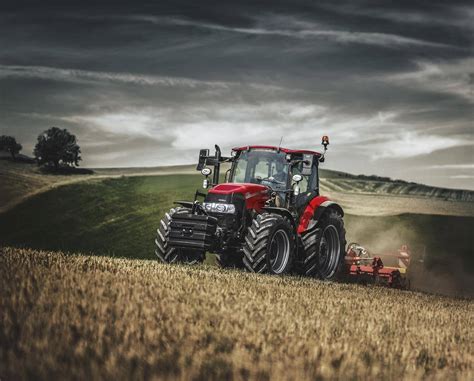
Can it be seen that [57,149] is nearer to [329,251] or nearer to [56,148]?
[56,148]

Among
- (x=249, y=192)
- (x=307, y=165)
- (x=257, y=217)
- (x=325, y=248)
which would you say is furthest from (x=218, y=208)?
(x=325, y=248)

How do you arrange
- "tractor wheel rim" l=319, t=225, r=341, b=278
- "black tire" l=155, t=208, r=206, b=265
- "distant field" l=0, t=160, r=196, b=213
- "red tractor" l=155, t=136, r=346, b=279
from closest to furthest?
"red tractor" l=155, t=136, r=346, b=279 → "black tire" l=155, t=208, r=206, b=265 → "tractor wheel rim" l=319, t=225, r=341, b=278 → "distant field" l=0, t=160, r=196, b=213

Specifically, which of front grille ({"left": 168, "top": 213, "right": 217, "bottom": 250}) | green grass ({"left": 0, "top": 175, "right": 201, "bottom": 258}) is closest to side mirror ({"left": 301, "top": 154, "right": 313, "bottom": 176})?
front grille ({"left": 168, "top": 213, "right": 217, "bottom": 250})

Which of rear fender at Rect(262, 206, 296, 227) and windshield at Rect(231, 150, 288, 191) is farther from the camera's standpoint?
windshield at Rect(231, 150, 288, 191)

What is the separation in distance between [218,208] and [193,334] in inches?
303

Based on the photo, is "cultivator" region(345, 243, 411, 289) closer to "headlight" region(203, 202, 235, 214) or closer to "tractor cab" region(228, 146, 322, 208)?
"tractor cab" region(228, 146, 322, 208)

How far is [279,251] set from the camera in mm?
12891

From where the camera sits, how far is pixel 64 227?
3353cm

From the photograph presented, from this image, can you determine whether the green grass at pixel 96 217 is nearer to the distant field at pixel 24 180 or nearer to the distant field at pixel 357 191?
the distant field at pixel 24 180

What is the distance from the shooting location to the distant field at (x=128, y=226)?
28.2 m

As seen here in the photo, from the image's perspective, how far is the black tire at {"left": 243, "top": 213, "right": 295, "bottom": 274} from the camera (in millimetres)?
11898

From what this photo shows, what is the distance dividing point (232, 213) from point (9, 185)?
3558 centimetres

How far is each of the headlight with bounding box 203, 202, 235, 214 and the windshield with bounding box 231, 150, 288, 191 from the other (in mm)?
1106

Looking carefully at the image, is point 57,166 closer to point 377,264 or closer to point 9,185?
point 9,185
